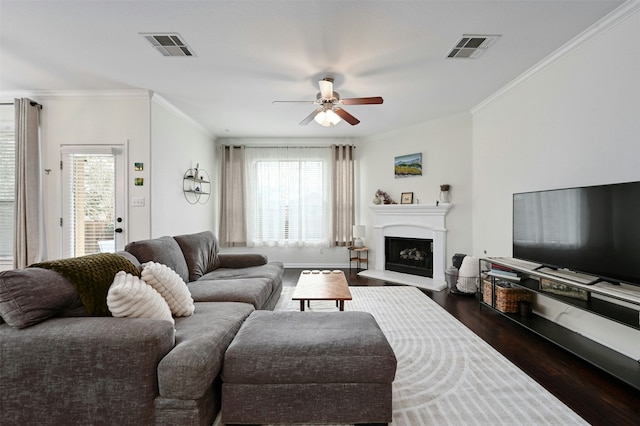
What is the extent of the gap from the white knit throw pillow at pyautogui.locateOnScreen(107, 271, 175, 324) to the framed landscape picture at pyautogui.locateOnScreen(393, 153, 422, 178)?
4.53 meters

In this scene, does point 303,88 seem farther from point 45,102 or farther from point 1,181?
point 1,181

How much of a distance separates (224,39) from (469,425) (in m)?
3.37

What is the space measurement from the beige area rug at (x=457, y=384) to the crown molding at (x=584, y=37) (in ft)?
9.21

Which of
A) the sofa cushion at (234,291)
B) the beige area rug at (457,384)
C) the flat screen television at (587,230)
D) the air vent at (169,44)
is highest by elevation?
the air vent at (169,44)

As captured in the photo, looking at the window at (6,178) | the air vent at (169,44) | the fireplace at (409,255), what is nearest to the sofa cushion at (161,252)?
the air vent at (169,44)

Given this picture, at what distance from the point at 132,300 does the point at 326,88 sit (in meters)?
2.55

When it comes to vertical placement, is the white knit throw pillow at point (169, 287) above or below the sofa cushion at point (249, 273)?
above

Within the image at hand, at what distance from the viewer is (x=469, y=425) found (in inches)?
61.4

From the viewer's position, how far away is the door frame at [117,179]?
372cm

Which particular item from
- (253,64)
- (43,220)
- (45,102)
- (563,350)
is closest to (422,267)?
(563,350)

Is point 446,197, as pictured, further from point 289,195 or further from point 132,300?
point 132,300

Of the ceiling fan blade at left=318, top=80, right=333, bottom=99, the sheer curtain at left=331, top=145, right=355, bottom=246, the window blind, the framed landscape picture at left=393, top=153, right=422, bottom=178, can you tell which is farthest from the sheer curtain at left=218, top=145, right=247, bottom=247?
the ceiling fan blade at left=318, top=80, right=333, bottom=99

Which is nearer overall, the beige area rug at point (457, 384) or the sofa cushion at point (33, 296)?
the sofa cushion at point (33, 296)

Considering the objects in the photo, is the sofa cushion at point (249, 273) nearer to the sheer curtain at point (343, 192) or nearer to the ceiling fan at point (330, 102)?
the ceiling fan at point (330, 102)
